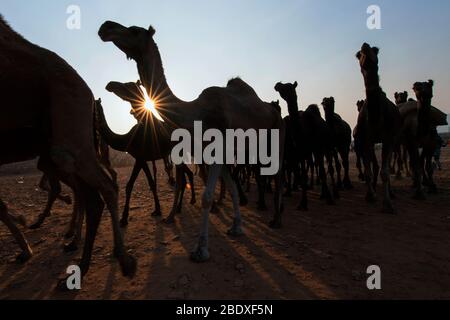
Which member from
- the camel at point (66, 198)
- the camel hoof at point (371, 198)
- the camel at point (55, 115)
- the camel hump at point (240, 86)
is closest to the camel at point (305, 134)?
the camel hoof at point (371, 198)

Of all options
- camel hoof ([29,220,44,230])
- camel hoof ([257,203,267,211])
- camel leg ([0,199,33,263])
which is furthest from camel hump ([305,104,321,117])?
camel leg ([0,199,33,263])

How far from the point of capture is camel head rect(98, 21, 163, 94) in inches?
181

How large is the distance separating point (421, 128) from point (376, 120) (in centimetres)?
274

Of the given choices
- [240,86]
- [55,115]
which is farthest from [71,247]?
[240,86]

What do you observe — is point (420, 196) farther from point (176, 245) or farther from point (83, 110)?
point (83, 110)

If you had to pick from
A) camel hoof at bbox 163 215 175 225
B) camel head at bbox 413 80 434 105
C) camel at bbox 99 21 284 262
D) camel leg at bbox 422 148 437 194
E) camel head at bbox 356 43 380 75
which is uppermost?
camel head at bbox 356 43 380 75

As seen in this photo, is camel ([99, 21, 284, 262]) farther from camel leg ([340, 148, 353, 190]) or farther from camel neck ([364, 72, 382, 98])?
camel leg ([340, 148, 353, 190])

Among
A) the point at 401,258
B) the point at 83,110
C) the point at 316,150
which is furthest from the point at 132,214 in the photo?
the point at 401,258

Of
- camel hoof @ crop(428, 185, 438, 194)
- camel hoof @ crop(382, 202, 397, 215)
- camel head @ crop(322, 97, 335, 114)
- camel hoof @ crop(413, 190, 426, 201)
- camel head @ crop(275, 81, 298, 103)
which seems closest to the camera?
camel hoof @ crop(382, 202, 397, 215)

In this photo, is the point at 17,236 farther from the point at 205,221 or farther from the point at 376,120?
the point at 376,120

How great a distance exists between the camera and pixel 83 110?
372 centimetres

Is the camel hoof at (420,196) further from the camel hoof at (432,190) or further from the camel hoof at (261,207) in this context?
the camel hoof at (261,207)

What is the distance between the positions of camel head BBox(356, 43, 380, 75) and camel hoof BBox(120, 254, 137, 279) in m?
6.53

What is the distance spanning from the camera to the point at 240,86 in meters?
6.24
